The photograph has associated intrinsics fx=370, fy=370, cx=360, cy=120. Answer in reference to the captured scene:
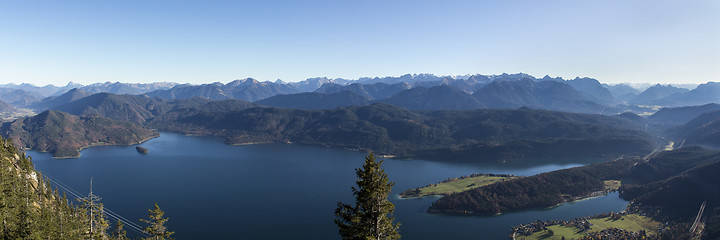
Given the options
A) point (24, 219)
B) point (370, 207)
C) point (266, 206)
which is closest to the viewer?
point (370, 207)

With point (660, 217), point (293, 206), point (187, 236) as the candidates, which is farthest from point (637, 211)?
point (187, 236)

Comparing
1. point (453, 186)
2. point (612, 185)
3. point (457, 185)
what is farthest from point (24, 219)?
point (612, 185)

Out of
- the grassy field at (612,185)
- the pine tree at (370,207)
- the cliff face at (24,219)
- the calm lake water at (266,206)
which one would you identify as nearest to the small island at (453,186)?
the calm lake water at (266,206)

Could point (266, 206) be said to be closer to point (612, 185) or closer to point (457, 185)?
point (457, 185)

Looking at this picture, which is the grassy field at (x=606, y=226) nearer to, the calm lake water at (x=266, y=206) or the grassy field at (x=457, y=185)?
the calm lake water at (x=266, y=206)

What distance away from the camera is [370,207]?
2567 cm

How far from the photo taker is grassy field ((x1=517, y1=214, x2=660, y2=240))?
11388cm

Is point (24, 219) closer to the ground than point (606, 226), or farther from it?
farther from it

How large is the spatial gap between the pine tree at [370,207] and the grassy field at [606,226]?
334 ft

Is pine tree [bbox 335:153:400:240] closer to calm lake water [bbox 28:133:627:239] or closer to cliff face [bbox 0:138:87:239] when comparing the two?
cliff face [bbox 0:138:87:239]

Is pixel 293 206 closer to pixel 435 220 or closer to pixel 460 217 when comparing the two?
pixel 435 220

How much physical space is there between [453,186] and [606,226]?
6191 cm

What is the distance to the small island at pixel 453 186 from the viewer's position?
160500 millimetres

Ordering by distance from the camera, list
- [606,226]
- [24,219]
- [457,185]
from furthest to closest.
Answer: [457,185] → [606,226] → [24,219]
